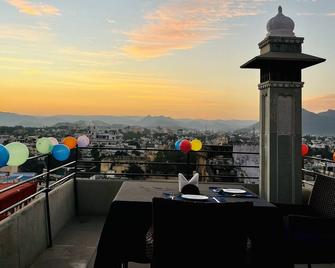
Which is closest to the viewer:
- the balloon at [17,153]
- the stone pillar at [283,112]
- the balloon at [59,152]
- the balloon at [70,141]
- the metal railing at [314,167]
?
the balloon at [17,153]

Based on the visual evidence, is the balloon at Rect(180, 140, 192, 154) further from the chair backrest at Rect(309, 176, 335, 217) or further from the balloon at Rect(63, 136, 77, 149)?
the chair backrest at Rect(309, 176, 335, 217)

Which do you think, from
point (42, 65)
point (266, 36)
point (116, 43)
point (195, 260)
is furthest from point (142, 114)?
point (195, 260)

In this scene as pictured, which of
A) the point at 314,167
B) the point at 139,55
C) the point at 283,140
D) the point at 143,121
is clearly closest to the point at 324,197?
the point at 283,140

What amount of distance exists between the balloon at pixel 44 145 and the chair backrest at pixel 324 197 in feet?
9.08

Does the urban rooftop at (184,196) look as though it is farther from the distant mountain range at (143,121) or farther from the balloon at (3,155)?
the distant mountain range at (143,121)

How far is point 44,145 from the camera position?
13.9 ft

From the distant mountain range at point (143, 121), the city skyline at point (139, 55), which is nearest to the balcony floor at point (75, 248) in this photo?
the distant mountain range at point (143, 121)

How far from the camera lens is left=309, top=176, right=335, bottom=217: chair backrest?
3.03 metres

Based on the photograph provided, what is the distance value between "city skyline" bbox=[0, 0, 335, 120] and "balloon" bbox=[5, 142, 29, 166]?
178 inches

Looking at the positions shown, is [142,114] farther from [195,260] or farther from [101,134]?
[195,260]

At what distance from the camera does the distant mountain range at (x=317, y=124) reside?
4703 mm

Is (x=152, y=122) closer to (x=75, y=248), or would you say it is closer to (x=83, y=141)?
(x=83, y=141)

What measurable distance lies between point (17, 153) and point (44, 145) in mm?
933

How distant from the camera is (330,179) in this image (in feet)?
10.1
